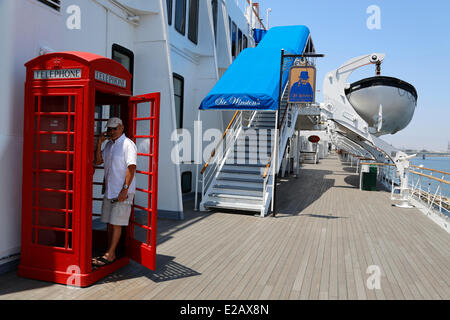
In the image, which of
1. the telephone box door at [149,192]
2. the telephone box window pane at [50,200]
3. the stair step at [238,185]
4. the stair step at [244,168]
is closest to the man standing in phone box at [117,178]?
the telephone box door at [149,192]

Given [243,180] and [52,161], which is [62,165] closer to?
[52,161]

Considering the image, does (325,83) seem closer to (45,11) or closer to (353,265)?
(353,265)

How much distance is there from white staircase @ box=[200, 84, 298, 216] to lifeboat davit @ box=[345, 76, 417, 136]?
808 centimetres

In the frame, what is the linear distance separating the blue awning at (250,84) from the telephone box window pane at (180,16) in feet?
6.34

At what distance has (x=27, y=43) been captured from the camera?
5.13 meters

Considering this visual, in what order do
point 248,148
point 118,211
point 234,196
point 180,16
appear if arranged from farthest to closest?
Result: point 248,148 → point 180,16 → point 234,196 → point 118,211

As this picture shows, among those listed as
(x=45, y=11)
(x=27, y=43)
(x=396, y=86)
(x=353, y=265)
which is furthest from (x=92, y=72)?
(x=396, y=86)

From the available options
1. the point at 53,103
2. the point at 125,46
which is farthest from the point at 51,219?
the point at 125,46

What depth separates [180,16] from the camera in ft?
36.9

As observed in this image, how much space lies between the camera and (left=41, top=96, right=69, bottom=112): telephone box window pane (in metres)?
4.80

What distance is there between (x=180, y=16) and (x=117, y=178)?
785 centimetres

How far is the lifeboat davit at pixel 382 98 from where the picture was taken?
20234 millimetres
